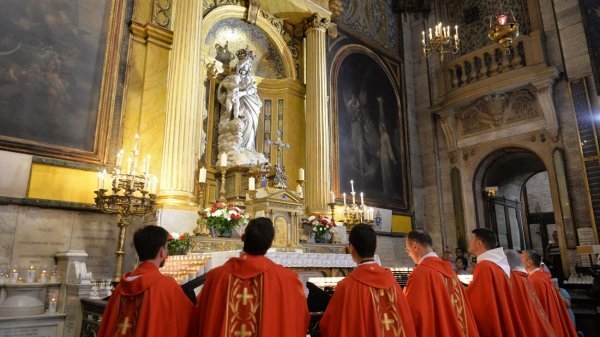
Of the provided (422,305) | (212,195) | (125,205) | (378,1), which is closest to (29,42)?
(125,205)

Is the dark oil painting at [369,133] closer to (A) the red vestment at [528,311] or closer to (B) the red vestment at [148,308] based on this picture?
(A) the red vestment at [528,311]

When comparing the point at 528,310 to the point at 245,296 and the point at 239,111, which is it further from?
the point at 239,111

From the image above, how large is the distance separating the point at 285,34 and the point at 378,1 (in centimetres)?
487

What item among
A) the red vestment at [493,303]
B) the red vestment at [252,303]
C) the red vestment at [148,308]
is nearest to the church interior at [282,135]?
the red vestment at [493,303]

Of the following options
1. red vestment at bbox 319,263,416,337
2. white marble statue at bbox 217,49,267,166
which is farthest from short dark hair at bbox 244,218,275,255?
white marble statue at bbox 217,49,267,166

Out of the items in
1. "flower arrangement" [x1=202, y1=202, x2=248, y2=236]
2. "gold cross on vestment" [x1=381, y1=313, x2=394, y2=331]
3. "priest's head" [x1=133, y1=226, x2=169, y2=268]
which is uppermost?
"flower arrangement" [x1=202, y1=202, x2=248, y2=236]

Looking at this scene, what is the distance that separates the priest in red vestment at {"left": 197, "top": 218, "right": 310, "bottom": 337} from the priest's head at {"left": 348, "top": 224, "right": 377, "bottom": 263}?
51 centimetres

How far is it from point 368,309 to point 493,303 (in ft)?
5.36

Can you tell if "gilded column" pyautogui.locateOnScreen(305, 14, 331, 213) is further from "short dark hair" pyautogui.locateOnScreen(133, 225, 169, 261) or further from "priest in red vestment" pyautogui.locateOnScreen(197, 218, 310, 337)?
"short dark hair" pyautogui.locateOnScreen(133, 225, 169, 261)

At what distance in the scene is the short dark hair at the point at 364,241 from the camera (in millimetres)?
3025

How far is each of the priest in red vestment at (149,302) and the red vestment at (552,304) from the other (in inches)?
160

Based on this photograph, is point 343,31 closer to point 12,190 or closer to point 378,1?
point 378,1

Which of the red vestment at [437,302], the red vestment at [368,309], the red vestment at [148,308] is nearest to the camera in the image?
the red vestment at [148,308]

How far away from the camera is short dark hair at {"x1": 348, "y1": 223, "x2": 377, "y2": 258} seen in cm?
303
